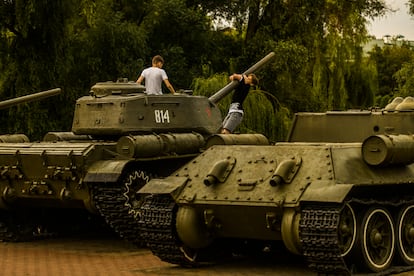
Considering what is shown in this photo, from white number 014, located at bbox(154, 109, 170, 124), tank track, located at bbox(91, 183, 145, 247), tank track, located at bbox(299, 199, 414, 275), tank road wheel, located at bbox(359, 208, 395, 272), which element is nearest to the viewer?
tank track, located at bbox(299, 199, 414, 275)

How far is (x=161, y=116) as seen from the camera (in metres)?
16.1

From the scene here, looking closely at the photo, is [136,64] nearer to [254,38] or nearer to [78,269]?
[254,38]

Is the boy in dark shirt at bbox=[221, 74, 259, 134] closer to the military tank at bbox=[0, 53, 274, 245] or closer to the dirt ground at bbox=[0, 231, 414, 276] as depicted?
the military tank at bbox=[0, 53, 274, 245]

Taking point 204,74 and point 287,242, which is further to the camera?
point 204,74

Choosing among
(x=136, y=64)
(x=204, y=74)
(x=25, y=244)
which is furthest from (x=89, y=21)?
(x=25, y=244)

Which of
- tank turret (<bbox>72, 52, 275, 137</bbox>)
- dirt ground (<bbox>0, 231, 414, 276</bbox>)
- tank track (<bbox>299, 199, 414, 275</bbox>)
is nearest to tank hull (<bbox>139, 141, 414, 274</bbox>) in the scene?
tank track (<bbox>299, 199, 414, 275</bbox>)

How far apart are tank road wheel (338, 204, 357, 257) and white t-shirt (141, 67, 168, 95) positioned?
243 inches

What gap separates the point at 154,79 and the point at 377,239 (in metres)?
6.27

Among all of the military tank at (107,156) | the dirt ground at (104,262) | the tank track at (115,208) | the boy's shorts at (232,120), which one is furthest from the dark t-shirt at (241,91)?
the tank track at (115,208)

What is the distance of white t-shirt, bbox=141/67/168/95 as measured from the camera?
17.1m

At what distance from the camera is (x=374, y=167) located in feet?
39.0

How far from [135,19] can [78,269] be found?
2126 cm

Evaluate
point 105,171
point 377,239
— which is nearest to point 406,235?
point 377,239

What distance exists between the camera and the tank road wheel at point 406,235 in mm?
12414
